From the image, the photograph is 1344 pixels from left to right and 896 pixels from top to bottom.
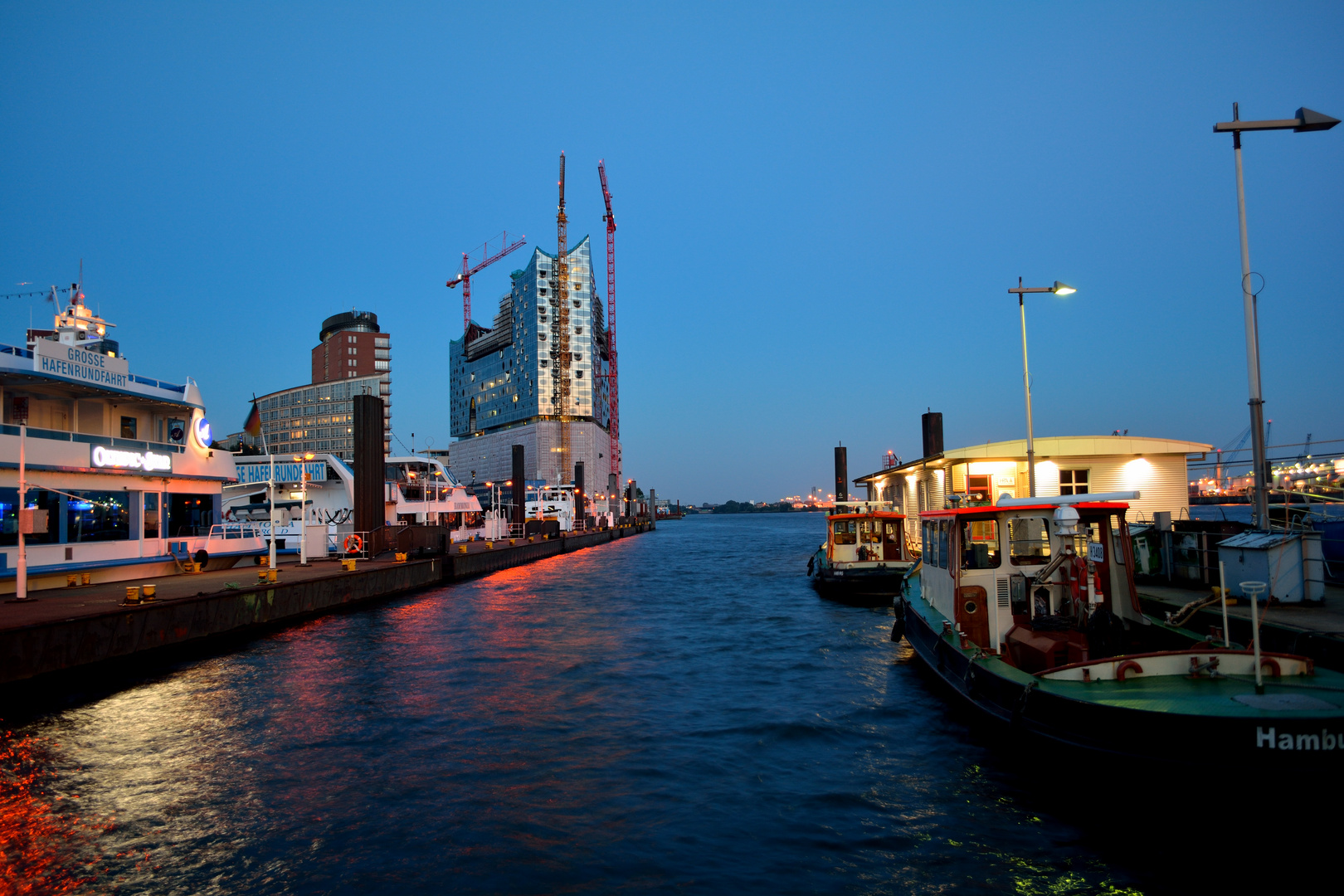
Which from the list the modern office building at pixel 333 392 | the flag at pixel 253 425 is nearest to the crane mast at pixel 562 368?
the modern office building at pixel 333 392

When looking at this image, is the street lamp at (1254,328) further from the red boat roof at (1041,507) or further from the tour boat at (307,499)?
the tour boat at (307,499)

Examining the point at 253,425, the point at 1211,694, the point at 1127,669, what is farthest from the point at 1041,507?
the point at 253,425

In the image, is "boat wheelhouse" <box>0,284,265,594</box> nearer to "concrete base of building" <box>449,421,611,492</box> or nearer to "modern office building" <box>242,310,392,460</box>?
"modern office building" <box>242,310,392,460</box>

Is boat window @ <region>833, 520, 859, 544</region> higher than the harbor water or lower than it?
higher

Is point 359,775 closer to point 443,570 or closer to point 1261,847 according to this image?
point 1261,847

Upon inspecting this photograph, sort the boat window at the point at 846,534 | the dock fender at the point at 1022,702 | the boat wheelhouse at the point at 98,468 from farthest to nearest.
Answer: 1. the boat window at the point at 846,534
2. the boat wheelhouse at the point at 98,468
3. the dock fender at the point at 1022,702

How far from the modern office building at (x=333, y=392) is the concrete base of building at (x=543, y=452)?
24.5 meters

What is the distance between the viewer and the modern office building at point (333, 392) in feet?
440

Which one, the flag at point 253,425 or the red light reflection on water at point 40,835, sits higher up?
the flag at point 253,425

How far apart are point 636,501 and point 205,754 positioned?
166 m

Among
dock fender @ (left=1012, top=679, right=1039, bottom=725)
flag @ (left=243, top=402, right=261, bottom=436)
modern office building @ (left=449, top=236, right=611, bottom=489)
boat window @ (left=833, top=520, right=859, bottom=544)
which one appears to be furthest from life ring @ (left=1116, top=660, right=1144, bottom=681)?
modern office building @ (left=449, top=236, right=611, bottom=489)

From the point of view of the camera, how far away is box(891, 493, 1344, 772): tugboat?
6598 mm

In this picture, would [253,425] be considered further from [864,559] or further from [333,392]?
[333,392]

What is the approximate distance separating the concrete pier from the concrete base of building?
115333mm
